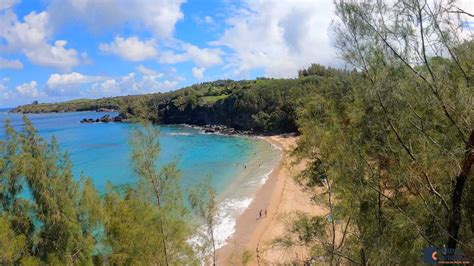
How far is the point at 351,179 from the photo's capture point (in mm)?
9250

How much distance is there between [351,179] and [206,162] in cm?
4811

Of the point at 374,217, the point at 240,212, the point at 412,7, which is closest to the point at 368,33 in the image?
the point at 412,7

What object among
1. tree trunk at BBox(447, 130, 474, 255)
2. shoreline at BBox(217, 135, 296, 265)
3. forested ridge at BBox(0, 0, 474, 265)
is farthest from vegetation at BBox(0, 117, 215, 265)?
tree trunk at BBox(447, 130, 474, 255)

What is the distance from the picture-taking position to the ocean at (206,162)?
38.6m

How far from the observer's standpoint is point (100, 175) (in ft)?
158

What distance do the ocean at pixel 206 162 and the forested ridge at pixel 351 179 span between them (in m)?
12.4

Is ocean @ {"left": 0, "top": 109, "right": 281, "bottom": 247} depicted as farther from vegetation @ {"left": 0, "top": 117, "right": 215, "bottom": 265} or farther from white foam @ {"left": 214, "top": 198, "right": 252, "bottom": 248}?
vegetation @ {"left": 0, "top": 117, "right": 215, "bottom": 265}

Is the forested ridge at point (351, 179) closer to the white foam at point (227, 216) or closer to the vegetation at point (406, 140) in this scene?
the vegetation at point (406, 140)

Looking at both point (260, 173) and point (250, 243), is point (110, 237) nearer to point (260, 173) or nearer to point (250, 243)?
point (250, 243)

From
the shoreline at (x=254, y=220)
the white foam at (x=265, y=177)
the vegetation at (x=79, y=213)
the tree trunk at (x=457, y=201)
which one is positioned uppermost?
the tree trunk at (x=457, y=201)

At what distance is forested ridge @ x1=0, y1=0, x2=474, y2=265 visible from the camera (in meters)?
6.20

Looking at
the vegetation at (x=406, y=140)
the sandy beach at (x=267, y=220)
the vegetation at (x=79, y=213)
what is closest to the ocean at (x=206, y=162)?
the sandy beach at (x=267, y=220)

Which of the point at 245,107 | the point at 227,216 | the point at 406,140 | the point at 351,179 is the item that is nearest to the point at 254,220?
the point at 227,216

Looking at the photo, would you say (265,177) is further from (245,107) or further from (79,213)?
(245,107)
